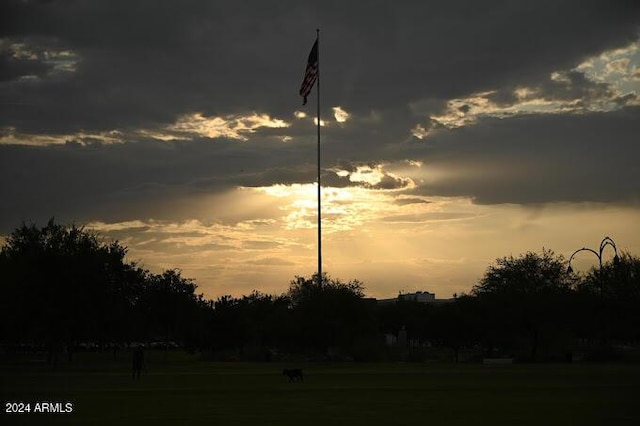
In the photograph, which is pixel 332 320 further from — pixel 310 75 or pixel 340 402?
pixel 340 402

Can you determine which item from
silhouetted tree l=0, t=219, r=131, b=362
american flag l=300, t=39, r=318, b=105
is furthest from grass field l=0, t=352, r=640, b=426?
american flag l=300, t=39, r=318, b=105

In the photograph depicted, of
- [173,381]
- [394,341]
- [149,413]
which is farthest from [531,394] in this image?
[394,341]

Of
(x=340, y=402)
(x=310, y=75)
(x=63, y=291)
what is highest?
(x=310, y=75)

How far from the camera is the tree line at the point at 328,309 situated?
247 ft

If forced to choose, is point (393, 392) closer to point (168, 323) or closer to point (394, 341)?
point (168, 323)

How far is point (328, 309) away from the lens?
94.2 meters

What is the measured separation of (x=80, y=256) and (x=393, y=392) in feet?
150

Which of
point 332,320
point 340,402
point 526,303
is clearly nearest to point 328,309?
point 332,320

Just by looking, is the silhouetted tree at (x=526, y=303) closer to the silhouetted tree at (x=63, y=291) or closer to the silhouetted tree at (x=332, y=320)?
the silhouetted tree at (x=332, y=320)

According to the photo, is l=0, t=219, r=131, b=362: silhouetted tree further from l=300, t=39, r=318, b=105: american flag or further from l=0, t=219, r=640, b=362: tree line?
l=300, t=39, r=318, b=105: american flag

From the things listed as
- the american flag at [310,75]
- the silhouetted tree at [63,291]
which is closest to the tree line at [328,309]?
the silhouetted tree at [63,291]

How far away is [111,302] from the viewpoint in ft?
261

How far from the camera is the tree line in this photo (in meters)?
75.3

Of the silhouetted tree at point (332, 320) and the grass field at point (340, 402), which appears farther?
the silhouetted tree at point (332, 320)
